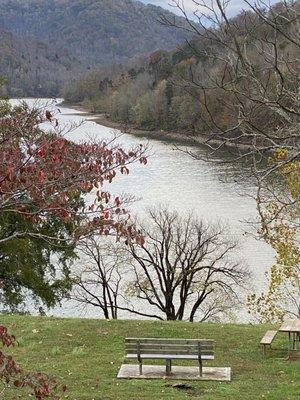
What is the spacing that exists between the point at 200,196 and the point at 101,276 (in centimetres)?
1204

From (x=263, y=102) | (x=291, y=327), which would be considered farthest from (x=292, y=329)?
(x=263, y=102)

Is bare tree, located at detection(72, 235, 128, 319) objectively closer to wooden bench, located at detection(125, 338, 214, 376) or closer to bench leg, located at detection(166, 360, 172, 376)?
bench leg, located at detection(166, 360, 172, 376)

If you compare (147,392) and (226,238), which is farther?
(226,238)

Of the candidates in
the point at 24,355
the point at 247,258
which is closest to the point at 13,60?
the point at 247,258

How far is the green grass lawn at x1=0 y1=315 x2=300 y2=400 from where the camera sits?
8.02 m

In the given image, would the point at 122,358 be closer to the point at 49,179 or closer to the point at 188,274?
the point at 49,179

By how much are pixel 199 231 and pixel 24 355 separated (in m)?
14.3

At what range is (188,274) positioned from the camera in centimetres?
2194

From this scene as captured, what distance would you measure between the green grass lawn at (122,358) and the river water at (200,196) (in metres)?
8.97

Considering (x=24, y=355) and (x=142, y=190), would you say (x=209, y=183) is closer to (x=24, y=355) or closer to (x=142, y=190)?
(x=142, y=190)

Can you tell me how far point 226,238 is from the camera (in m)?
26.2

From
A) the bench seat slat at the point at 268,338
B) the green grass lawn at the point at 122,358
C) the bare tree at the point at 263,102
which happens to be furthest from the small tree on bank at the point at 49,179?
the bench seat slat at the point at 268,338

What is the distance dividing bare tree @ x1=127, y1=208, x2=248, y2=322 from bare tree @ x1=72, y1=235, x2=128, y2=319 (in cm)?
67

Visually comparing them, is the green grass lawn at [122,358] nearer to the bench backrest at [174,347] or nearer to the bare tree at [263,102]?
the bench backrest at [174,347]
